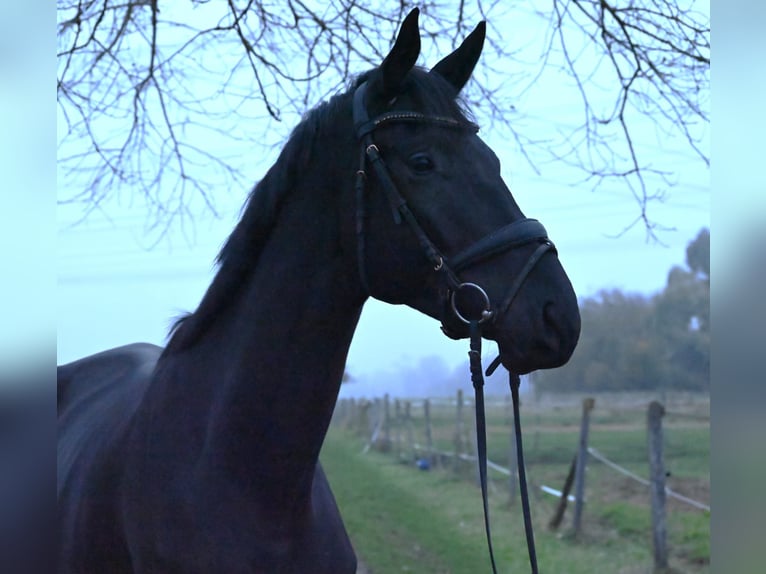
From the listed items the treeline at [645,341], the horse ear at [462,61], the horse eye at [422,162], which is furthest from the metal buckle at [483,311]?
the treeline at [645,341]

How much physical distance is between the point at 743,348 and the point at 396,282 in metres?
1.04

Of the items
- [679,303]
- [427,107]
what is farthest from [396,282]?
[679,303]

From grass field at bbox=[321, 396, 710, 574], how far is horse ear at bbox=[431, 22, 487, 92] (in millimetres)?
5731

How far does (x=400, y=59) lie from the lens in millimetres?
2209

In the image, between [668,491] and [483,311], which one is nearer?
[483,311]

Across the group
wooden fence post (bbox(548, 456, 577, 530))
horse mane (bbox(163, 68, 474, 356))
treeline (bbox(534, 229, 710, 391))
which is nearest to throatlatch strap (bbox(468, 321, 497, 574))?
horse mane (bbox(163, 68, 474, 356))

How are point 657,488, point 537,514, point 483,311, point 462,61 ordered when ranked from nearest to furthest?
point 483,311 < point 462,61 < point 657,488 < point 537,514

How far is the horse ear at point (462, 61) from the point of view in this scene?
2418 mm

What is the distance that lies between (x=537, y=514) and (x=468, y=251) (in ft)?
27.4

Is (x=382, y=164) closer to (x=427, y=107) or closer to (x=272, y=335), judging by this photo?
(x=427, y=107)

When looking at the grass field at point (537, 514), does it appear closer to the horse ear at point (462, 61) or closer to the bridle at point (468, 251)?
the bridle at point (468, 251)

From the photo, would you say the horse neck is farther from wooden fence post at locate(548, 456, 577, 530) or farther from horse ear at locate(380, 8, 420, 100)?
wooden fence post at locate(548, 456, 577, 530)

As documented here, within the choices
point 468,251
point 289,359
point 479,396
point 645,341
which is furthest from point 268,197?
point 645,341

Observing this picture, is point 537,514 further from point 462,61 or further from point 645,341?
point 645,341
